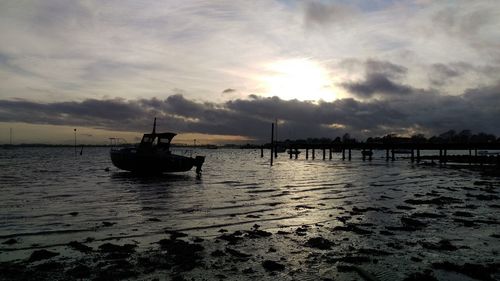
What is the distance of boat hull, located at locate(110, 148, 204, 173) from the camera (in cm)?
→ 3575

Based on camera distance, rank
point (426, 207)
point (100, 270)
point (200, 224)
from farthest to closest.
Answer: point (426, 207)
point (200, 224)
point (100, 270)

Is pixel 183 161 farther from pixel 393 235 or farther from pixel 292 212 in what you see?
pixel 393 235

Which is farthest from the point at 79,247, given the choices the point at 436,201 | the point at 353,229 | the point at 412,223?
the point at 436,201

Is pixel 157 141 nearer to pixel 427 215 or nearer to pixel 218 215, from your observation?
pixel 218 215

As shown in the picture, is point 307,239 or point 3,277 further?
point 307,239

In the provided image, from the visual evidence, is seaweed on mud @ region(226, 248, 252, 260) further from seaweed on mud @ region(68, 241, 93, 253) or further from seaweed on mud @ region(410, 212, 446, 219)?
seaweed on mud @ region(410, 212, 446, 219)

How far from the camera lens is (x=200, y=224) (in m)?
13.0

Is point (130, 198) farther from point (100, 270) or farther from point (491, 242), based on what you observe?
point (491, 242)

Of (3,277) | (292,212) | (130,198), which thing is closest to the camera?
(3,277)

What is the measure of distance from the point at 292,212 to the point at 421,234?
17.6 feet

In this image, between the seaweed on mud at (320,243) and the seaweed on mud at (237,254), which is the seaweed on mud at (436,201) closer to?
the seaweed on mud at (320,243)

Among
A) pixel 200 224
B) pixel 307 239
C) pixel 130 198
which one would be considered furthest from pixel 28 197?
pixel 307 239

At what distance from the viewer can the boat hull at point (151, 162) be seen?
3575 centimetres

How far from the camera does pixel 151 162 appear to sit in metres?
35.7
